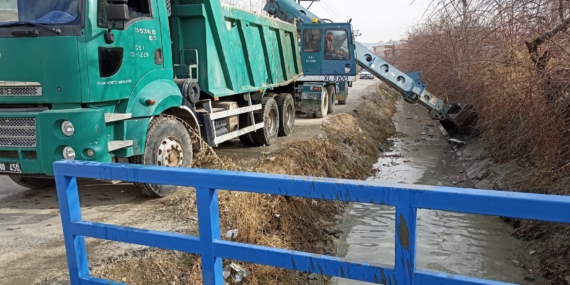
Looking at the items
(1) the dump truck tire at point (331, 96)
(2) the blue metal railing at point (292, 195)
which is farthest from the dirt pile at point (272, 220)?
(1) the dump truck tire at point (331, 96)

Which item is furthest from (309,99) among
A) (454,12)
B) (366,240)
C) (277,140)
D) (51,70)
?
(51,70)

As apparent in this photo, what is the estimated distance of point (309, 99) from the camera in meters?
14.0

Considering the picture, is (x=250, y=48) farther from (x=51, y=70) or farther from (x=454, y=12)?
(x=51, y=70)

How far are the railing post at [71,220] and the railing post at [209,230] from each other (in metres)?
1.00

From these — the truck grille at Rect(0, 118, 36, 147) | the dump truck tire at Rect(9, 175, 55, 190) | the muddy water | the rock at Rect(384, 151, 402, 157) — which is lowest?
the muddy water

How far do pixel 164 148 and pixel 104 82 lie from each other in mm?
1187

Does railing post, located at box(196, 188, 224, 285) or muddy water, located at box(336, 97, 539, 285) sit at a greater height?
railing post, located at box(196, 188, 224, 285)

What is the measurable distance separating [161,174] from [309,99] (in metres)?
11.7

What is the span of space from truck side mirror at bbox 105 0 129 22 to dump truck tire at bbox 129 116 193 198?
143 cm

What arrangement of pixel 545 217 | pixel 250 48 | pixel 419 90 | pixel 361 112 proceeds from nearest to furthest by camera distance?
pixel 545 217, pixel 250 48, pixel 419 90, pixel 361 112

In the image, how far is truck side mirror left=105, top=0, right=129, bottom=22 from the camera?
4.43m

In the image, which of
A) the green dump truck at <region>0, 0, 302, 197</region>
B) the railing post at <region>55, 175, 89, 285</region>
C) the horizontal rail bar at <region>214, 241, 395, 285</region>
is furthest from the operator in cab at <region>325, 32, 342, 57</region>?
the horizontal rail bar at <region>214, 241, 395, 285</region>

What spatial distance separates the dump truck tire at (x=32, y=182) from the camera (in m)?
6.11

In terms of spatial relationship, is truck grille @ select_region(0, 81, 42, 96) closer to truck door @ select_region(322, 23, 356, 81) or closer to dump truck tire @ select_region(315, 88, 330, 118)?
dump truck tire @ select_region(315, 88, 330, 118)
